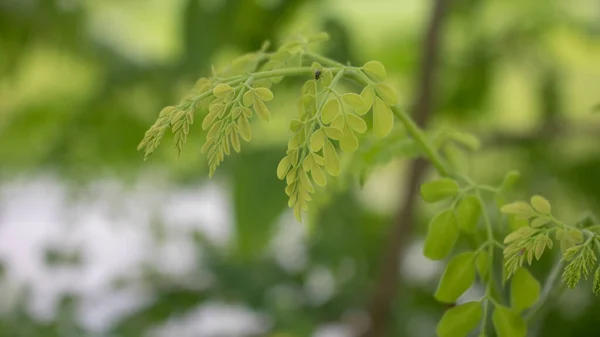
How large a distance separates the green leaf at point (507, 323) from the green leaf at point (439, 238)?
0.03m

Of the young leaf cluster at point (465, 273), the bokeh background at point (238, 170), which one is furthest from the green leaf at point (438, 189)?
the bokeh background at point (238, 170)

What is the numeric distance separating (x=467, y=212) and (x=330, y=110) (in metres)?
0.07

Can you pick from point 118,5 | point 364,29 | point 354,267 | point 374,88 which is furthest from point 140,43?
point 374,88

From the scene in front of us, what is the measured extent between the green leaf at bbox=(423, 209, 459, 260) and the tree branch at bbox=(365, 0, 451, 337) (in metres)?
0.30

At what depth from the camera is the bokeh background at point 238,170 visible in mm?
552

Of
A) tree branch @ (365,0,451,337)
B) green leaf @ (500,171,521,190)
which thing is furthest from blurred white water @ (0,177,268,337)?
green leaf @ (500,171,521,190)

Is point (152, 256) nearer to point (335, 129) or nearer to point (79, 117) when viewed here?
point (79, 117)

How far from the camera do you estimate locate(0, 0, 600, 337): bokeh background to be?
1.81ft

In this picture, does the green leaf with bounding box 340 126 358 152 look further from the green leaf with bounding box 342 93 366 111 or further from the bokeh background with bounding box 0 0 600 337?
the bokeh background with bounding box 0 0 600 337

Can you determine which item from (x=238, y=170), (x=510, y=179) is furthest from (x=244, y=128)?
(x=238, y=170)

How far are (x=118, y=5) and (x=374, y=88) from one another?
891 mm

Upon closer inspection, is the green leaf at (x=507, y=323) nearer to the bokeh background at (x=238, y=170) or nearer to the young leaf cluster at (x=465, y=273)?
the young leaf cluster at (x=465, y=273)

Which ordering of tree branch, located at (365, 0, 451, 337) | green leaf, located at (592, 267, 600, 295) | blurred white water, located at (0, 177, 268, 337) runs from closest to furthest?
green leaf, located at (592, 267, 600, 295)
tree branch, located at (365, 0, 451, 337)
blurred white water, located at (0, 177, 268, 337)

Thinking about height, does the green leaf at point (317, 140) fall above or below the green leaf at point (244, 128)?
below
